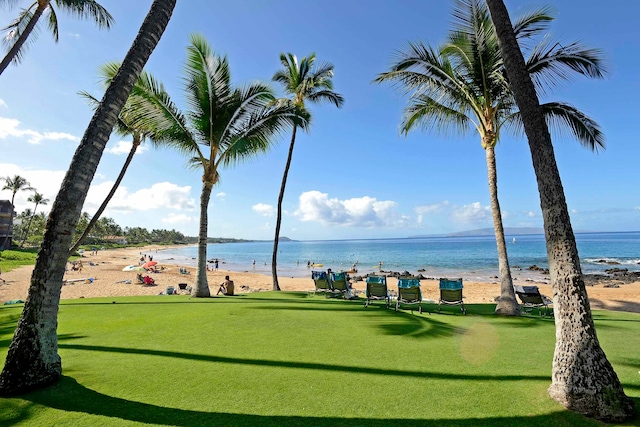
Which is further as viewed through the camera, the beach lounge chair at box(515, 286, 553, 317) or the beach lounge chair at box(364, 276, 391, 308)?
the beach lounge chair at box(364, 276, 391, 308)

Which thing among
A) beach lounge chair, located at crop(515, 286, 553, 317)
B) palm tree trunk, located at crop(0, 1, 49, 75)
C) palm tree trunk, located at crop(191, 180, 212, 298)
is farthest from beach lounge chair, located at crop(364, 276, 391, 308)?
palm tree trunk, located at crop(0, 1, 49, 75)

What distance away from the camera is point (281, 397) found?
125 inches

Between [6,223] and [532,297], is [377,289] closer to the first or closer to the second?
[532,297]

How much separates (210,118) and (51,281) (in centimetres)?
834

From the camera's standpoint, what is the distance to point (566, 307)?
127 inches

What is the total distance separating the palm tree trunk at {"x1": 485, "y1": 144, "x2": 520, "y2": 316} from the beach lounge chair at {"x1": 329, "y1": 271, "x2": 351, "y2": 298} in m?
4.62

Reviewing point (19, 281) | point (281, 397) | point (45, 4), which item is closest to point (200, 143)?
point (45, 4)

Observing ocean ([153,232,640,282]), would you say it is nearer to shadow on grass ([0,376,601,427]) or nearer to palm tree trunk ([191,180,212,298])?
palm tree trunk ([191,180,212,298])

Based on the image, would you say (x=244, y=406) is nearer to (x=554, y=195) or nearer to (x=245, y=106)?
(x=554, y=195)

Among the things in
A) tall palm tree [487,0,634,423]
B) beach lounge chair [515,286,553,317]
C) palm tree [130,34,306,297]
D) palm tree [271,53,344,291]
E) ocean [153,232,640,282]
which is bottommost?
ocean [153,232,640,282]

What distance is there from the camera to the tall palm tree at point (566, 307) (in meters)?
2.84

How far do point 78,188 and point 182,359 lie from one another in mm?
2501

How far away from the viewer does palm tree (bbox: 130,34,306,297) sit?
1025 centimetres

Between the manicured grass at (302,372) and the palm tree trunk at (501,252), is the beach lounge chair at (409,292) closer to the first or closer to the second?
the manicured grass at (302,372)
